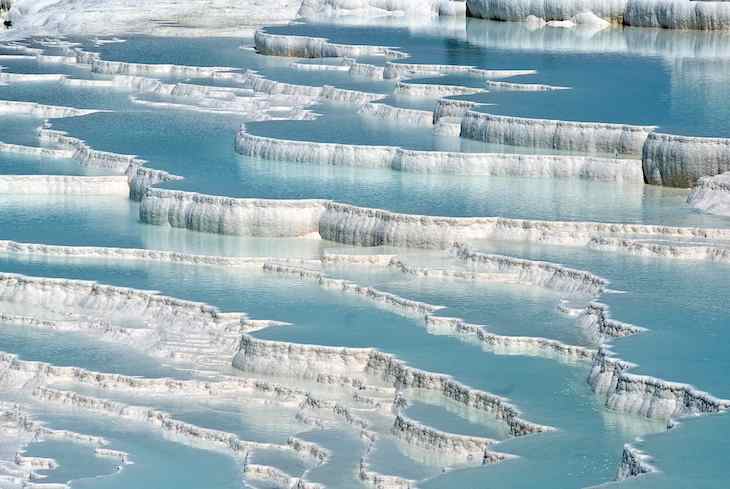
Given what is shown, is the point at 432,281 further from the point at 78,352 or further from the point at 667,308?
the point at 78,352

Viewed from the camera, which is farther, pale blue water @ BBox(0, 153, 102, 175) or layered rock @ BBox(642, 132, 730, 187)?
pale blue water @ BBox(0, 153, 102, 175)

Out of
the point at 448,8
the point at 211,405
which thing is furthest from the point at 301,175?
the point at 448,8

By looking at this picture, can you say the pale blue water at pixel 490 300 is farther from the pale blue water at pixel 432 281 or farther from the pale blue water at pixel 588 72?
the pale blue water at pixel 588 72

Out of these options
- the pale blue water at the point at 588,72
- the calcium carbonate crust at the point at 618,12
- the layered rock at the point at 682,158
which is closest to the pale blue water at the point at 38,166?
the pale blue water at the point at 588,72

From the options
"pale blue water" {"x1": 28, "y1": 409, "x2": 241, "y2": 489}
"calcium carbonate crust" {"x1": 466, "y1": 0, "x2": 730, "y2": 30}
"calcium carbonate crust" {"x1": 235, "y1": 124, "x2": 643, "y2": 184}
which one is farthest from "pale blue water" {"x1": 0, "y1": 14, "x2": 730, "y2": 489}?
"calcium carbonate crust" {"x1": 466, "y1": 0, "x2": 730, "y2": 30}

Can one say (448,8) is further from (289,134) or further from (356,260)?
(356,260)

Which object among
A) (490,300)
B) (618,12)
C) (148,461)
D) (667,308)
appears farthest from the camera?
(618,12)

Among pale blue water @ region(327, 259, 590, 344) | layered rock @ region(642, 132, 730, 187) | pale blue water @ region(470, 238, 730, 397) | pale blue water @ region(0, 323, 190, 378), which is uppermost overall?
layered rock @ region(642, 132, 730, 187)

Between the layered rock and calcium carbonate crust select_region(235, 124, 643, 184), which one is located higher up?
the layered rock

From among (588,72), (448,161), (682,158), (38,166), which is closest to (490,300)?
(682,158)

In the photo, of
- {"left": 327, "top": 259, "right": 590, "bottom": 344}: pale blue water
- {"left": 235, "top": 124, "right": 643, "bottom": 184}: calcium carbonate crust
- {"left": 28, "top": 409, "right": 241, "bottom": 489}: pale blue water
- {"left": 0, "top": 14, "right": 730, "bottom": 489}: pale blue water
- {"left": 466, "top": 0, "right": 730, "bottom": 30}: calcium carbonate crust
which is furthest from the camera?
{"left": 466, "top": 0, "right": 730, "bottom": 30}: calcium carbonate crust

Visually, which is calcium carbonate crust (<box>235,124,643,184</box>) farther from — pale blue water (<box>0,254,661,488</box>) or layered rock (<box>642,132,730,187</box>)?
pale blue water (<box>0,254,661,488</box>)
